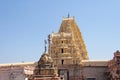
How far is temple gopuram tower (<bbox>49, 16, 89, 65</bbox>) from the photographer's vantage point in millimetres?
57875

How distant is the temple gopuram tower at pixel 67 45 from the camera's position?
57.9 metres

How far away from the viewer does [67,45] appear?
193ft

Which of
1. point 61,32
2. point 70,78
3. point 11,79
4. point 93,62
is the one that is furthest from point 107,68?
point 11,79

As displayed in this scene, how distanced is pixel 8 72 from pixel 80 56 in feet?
41.6

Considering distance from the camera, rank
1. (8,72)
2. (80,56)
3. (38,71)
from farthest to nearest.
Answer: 1. (80,56)
2. (8,72)
3. (38,71)

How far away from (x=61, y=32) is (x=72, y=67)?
675cm

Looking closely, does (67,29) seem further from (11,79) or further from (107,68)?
(11,79)

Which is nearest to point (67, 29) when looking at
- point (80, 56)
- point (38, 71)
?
point (80, 56)

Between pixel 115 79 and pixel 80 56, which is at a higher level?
pixel 80 56

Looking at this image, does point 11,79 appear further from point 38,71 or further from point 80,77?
point 38,71

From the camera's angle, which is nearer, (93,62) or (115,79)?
(115,79)

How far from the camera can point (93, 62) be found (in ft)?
192

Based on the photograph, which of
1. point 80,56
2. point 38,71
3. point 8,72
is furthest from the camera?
point 80,56

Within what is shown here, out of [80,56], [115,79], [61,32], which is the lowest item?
[115,79]
